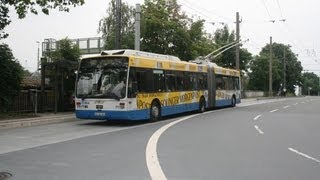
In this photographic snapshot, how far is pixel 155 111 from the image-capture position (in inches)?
922

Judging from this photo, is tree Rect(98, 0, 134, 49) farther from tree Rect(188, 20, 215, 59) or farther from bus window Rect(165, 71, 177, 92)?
bus window Rect(165, 71, 177, 92)

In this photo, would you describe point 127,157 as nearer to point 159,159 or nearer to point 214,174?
point 159,159

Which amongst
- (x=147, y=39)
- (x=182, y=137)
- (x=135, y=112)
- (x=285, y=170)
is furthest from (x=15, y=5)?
(x=147, y=39)

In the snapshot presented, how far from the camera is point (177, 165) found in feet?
34.3

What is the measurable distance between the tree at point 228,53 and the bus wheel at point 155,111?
54.4m

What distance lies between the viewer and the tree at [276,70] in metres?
94.6

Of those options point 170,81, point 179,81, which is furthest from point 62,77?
point 179,81

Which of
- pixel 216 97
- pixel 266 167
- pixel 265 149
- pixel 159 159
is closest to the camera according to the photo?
pixel 266 167

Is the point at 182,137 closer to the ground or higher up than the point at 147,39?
closer to the ground

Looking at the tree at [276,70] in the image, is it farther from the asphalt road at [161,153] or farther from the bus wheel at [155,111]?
the asphalt road at [161,153]

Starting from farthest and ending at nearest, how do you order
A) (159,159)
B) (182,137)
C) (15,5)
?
(15,5) → (182,137) → (159,159)

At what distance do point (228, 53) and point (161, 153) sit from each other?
6935cm

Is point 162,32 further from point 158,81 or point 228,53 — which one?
point 228,53

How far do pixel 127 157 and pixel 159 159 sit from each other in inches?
31.3
